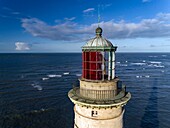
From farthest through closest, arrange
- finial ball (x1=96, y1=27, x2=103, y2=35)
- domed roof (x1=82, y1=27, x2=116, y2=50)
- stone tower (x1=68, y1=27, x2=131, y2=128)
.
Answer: finial ball (x1=96, y1=27, x2=103, y2=35), domed roof (x1=82, y1=27, x2=116, y2=50), stone tower (x1=68, y1=27, x2=131, y2=128)

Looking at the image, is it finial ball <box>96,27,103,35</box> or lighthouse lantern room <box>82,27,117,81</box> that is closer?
lighthouse lantern room <box>82,27,117,81</box>

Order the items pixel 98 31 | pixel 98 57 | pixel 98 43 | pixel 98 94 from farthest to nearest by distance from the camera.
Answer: pixel 98 31, pixel 98 57, pixel 98 43, pixel 98 94

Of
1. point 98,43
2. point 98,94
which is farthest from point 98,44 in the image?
point 98,94

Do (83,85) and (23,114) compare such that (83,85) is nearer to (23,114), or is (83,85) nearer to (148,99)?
(23,114)

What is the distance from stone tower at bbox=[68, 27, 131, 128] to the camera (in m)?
7.46

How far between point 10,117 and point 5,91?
1753cm

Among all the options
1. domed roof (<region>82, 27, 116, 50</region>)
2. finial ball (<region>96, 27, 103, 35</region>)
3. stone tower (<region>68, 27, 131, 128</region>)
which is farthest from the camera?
finial ball (<region>96, 27, 103, 35</region>)

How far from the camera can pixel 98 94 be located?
7652mm

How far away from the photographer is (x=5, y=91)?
1891 inches

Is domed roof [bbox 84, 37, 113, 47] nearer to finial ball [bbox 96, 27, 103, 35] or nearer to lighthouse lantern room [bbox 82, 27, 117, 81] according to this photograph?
lighthouse lantern room [bbox 82, 27, 117, 81]

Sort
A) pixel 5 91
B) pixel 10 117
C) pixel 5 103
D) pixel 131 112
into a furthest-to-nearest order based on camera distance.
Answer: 1. pixel 5 91
2. pixel 5 103
3. pixel 131 112
4. pixel 10 117

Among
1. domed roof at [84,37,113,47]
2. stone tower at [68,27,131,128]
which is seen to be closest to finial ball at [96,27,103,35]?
stone tower at [68,27,131,128]

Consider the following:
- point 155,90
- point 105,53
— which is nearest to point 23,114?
point 105,53

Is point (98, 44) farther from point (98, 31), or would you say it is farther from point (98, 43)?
point (98, 31)
